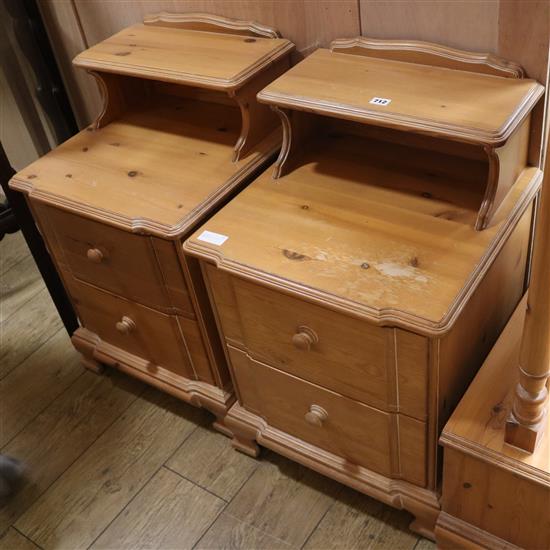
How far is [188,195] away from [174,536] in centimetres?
71

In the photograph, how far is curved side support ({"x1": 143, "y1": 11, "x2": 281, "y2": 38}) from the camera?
1481 mm

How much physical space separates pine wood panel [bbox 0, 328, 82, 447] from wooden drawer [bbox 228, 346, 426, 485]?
24.1 inches

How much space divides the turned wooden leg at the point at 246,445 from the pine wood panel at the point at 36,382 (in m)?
0.52

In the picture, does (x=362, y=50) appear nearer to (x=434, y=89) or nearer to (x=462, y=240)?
(x=434, y=89)

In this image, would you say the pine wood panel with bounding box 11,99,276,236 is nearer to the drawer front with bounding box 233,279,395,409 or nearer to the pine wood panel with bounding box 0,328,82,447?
the drawer front with bounding box 233,279,395,409

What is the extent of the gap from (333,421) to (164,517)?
456mm

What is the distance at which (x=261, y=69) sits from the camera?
1.37m

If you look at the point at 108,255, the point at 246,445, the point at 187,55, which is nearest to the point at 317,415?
the point at 246,445

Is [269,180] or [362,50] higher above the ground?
[362,50]

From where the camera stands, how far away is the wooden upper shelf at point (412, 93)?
1095 millimetres

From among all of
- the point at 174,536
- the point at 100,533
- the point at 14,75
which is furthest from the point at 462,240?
the point at 14,75

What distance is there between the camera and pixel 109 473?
5.24ft

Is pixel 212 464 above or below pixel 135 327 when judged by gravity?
below

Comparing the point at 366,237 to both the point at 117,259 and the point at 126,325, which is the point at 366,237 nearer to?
the point at 117,259
